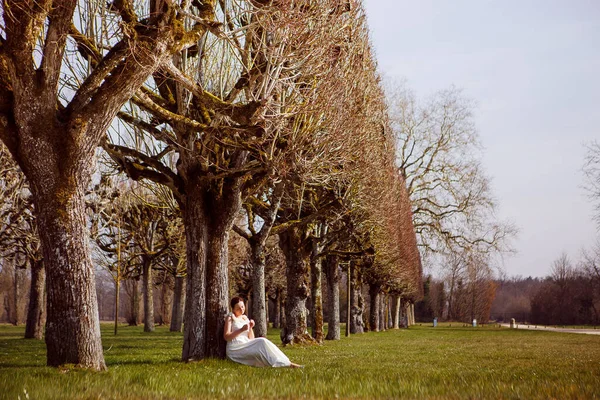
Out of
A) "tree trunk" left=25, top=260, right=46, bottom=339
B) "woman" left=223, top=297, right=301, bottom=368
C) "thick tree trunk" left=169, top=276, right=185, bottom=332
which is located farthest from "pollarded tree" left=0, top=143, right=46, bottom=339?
"woman" left=223, top=297, right=301, bottom=368

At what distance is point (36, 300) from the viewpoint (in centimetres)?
3020

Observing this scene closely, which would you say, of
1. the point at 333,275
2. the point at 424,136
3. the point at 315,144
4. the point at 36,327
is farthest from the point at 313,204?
the point at 424,136

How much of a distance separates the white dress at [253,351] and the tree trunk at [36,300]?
18.6m

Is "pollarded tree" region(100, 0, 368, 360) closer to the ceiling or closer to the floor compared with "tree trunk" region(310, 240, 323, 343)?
closer to the ceiling

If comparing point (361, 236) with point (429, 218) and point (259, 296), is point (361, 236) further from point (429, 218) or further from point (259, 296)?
point (429, 218)

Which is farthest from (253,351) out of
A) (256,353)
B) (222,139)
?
(222,139)

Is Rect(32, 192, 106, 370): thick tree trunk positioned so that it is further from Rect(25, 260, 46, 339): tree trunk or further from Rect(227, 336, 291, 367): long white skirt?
Rect(25, 260, 46, 339): tree trunk

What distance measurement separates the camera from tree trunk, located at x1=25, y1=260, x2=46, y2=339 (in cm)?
3009

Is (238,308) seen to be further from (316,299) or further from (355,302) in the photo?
(355,302)

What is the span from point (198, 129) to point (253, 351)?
17.4 ft

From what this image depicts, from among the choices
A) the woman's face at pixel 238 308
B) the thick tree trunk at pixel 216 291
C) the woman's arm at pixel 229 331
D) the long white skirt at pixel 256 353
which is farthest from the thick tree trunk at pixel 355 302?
the long white skirt at pixel 256 353

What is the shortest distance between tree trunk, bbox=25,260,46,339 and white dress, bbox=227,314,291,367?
732 inches

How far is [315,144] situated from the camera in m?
17.4

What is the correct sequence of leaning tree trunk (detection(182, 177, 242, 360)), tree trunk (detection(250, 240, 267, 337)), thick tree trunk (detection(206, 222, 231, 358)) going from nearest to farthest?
1. leaning tree trunk (detection(182, 177, 242, 360))
2. thick tree trunk (detection(206, 222, 231, 358))
3. tree trunk (detection(250, 240, 267, 337))
